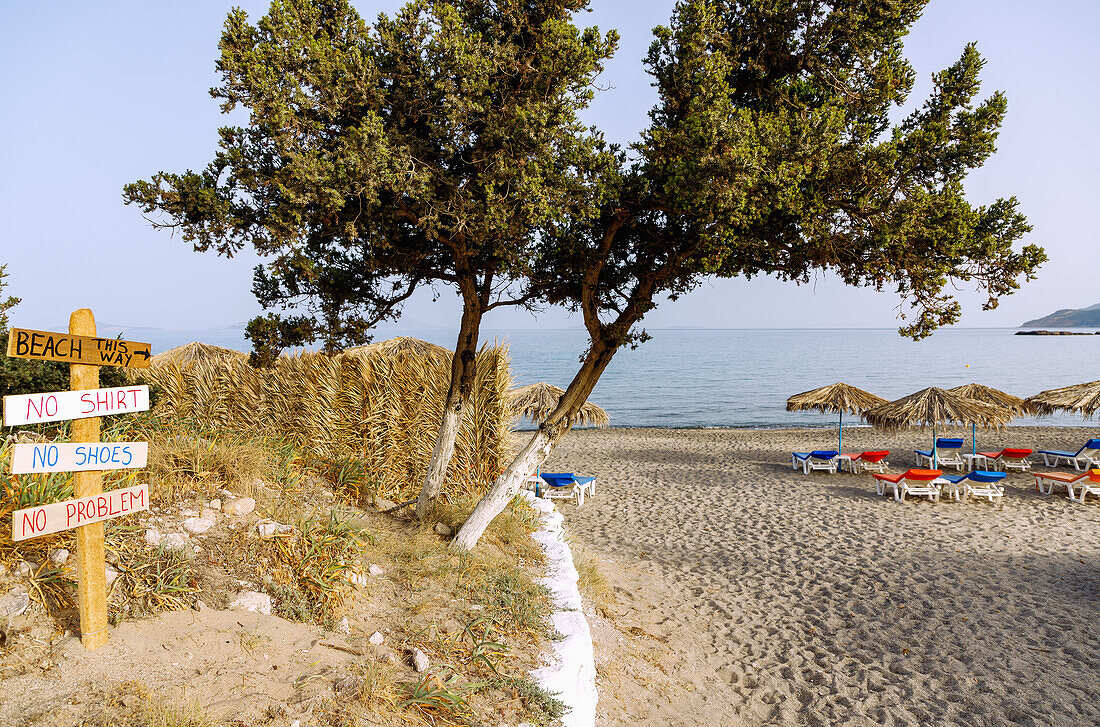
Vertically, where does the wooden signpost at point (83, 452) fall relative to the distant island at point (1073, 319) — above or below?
below

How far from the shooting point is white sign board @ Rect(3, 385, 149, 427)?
8.88ft

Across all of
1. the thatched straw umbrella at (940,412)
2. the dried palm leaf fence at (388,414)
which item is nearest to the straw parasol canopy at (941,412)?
the thatched straw umbrella at (940,412)

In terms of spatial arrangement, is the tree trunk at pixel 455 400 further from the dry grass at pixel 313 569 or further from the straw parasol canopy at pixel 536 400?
the straw parasol canopy at pixel 536 400

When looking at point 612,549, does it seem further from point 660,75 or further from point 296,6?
point 296,6

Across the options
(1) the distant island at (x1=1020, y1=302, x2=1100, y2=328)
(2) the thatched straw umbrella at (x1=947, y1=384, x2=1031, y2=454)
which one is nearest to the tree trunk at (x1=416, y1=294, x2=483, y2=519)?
(2) the thatched straw umbrella at (x1=947, y1=384, x2=1031, y2=454)

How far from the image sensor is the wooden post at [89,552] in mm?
2809

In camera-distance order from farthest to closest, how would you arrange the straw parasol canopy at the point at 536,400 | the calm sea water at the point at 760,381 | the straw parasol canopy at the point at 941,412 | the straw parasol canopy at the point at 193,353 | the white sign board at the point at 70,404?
the calm sea water at the point at 760,381, the straw parasol canopy at the point at 536,400, the straw parasol canopy at the point at 941,412, the straw parasol canopy at the point at 193,353, the white sign board at the point at 70,404

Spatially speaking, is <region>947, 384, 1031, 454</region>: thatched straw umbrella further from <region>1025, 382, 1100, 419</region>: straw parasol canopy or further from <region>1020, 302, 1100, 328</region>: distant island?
<region>1020, 302, 1100, 328</region>: distant island

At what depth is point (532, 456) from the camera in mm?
5746

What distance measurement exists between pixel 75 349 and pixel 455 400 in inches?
145

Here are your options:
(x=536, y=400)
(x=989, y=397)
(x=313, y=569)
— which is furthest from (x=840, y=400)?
(x=313, y=569)

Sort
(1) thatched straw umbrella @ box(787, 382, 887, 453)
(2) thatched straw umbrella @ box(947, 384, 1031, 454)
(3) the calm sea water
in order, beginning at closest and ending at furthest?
(2) thatched straw umbrella @ box(947, 384, 1031, 454), (1) thatched straw umbrella @ box(787, 382, 887, 453), (3) the calm sea water

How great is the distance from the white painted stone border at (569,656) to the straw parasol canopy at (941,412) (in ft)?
37.8

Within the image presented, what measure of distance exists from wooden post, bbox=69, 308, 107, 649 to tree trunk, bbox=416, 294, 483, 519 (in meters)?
3.43
